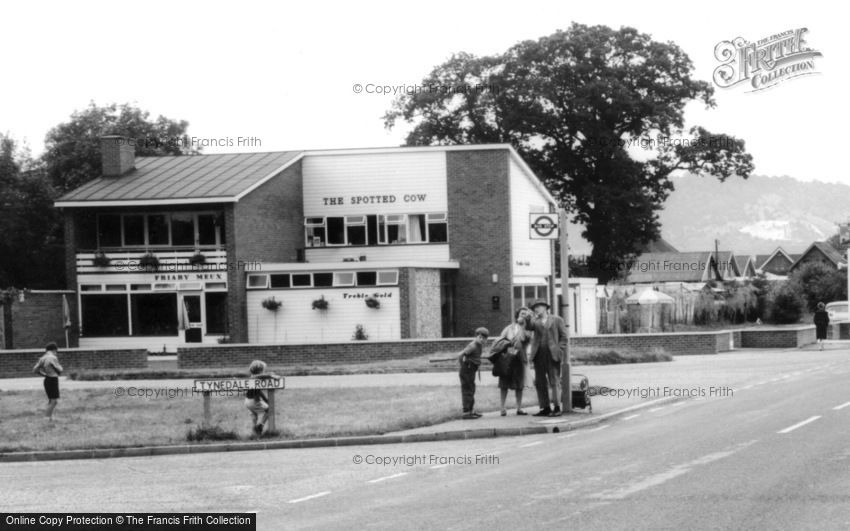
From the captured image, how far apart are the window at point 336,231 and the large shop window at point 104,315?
28.5ft

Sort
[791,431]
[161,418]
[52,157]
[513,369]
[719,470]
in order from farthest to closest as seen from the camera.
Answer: [52,157], [161,418], [513,369], [791,431], [719,470]

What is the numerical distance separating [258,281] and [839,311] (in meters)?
32.6

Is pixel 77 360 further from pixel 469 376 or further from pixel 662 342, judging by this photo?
pixel 469 376

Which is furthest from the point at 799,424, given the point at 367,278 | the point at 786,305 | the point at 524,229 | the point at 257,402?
the point at 786,305

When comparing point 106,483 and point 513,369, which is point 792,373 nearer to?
point 513,369

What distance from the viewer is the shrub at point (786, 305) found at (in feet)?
197

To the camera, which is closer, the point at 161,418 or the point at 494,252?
the point at 161,418

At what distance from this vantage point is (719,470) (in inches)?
512

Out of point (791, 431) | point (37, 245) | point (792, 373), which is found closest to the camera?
point (791, 431)

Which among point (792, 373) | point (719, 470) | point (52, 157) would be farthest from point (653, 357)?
point (52, 157)

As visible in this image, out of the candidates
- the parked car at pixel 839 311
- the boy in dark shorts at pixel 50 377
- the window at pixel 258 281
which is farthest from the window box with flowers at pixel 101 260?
the parked car at pixel 839 311

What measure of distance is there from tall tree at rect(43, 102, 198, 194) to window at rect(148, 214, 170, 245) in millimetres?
11432

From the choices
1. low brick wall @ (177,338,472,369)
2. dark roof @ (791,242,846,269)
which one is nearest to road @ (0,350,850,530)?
low brick wall @ (177,338,472,369)

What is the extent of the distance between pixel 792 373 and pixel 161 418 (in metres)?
15.6
